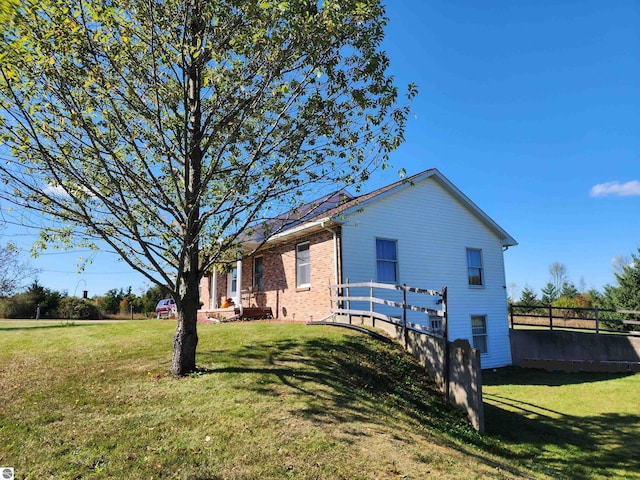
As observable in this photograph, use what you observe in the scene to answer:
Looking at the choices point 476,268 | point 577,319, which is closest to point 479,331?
point 476,268

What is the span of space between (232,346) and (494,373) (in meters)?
12.0

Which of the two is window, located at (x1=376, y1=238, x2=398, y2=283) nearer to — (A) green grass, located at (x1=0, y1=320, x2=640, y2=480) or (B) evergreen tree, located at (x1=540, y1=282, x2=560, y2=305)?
(A) green grass, located at (x1=0, y1=320, x2=640, y2=480)

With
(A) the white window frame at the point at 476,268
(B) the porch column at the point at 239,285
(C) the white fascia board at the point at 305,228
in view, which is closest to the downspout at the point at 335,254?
(C) the white fascia board at the point at 305,228

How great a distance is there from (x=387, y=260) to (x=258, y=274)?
7109 millimetres

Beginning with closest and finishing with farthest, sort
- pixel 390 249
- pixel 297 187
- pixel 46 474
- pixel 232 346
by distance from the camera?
1. pixel 46 474
2. pixel 297 187
3. pixel 232 346
4. pixel 390 249

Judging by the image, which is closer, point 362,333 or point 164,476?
point 164,476

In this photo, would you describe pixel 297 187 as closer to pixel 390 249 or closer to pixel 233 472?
pixel 233 472

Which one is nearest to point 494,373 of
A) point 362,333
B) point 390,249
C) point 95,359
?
point 390,249

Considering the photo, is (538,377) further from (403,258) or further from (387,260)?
(387,260)

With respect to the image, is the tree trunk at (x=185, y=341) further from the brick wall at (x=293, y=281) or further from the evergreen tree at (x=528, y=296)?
the evergreen tree at (x=528, y=296)

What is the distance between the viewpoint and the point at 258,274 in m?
19.6

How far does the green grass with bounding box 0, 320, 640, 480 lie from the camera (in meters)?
4.62

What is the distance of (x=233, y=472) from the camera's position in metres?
4.36

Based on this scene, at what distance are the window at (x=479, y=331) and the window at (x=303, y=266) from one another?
302 inches
